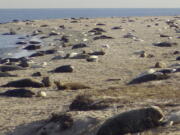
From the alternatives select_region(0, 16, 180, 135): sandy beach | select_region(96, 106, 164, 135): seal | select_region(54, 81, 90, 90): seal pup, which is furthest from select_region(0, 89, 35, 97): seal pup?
select_region(96, 106, 164, 135): seal

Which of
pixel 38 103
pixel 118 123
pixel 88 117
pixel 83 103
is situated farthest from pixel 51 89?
pixel 118 123

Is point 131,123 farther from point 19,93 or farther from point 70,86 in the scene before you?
point 19,93

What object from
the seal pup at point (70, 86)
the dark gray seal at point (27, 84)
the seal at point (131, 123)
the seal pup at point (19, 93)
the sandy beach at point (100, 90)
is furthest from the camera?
the dark gray seal at point (27, 84)

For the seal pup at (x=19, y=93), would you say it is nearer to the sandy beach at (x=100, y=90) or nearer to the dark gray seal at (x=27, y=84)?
the sandy beach at (x=100, y=90)

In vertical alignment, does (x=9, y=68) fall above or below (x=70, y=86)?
below

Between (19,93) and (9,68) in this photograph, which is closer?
(19,93)

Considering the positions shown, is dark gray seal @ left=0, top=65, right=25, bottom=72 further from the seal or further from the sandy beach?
the seal

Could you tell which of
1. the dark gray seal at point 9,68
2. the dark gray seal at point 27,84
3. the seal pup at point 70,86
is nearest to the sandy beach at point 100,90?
the seal pup at point 70,86

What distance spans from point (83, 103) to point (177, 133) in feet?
10.8

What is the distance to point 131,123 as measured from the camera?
8.37m

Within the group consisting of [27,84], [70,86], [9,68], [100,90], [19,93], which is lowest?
[9,68]

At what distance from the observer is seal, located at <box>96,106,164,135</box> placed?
8.35m

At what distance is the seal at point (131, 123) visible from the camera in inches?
329

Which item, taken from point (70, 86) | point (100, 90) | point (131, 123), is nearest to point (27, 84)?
point (70, 86)
